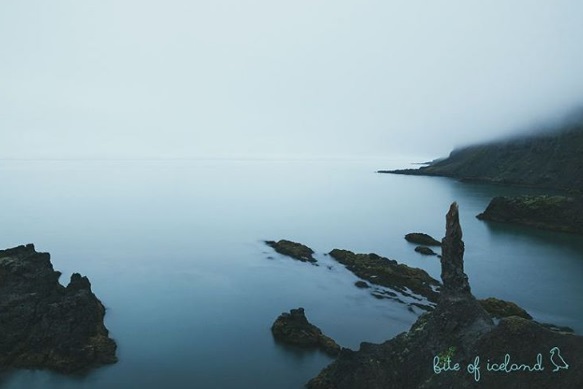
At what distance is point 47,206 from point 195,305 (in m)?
116

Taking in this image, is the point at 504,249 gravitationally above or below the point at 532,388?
below

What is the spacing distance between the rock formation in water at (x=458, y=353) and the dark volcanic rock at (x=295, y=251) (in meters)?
46.7

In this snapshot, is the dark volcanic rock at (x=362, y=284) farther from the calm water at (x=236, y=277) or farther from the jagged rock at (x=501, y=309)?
the jagged rock at (x=501, y=309)

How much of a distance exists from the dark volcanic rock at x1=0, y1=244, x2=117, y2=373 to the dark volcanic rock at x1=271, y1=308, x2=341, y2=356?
55.5ft

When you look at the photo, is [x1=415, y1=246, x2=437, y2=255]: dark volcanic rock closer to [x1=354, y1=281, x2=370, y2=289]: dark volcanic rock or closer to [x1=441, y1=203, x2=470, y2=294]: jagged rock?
[x1=354, y1=281, x2=370, y2=289]: dark volcanic rock

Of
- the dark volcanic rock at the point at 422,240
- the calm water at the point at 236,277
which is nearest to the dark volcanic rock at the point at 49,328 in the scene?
the calm water at the point at 236,277

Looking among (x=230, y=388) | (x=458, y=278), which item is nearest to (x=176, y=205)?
(x=230, y=388)

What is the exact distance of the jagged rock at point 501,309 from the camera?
5038 centimetres

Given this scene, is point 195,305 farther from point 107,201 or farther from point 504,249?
point 107,201

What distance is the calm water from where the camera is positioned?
39781 mm

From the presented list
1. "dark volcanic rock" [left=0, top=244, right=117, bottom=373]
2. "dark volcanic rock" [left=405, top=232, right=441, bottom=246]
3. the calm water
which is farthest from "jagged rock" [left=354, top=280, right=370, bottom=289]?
"dark volcanic rock" [left=405, top=232, right=441, bottom=246]

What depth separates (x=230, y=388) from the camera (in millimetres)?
35875

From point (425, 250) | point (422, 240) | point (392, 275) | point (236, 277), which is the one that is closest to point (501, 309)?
point (392, 275)

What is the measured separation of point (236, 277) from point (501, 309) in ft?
132
